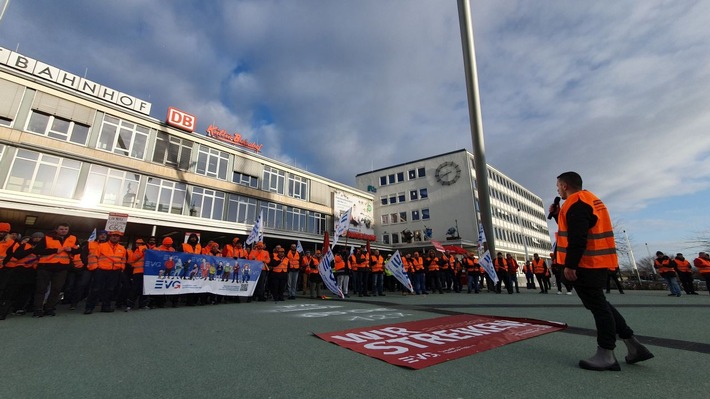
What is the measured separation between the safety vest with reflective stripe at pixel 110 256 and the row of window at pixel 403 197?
Result: 129 feet

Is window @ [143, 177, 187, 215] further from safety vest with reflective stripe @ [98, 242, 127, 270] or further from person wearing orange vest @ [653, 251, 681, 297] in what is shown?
person wearing orange vest @ [653, 251, 681, 297]

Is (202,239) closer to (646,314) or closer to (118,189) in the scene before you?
(118,189)

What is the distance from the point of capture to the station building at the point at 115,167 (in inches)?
654

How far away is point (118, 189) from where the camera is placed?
1944 cm

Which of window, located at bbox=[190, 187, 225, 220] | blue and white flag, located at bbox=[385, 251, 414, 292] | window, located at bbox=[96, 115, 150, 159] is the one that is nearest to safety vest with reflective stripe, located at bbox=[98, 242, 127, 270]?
blue and white flag, located at bbox=[385, 251, 414, 292]

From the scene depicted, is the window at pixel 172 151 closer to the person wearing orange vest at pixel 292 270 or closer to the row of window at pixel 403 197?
the person wearing orange vest at pixel 292 270

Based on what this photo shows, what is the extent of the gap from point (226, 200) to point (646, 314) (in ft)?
81.1

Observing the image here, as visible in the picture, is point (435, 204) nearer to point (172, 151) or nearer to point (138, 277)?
point (172, 151)

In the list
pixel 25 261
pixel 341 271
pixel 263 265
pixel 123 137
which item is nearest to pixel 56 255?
pixel 25 261

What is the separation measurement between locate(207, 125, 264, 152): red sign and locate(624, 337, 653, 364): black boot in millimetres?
27448

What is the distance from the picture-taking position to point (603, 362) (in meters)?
2.73

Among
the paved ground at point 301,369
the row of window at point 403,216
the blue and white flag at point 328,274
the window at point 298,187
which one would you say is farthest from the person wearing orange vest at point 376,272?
the row of window at point 403,216

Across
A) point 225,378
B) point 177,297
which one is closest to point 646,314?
point 225,378

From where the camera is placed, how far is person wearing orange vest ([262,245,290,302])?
36.1 feet
